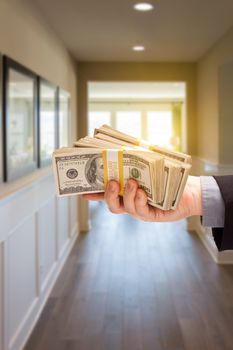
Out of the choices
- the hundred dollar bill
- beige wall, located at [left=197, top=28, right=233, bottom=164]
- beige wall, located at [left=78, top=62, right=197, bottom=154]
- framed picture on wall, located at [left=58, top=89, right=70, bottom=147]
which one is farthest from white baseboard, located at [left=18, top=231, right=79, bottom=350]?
beige wall, located at [left=78, top=62, right=197, bottom=154]

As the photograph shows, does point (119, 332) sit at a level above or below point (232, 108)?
below

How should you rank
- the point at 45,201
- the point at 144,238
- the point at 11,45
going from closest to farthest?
the point at 11,45, the point at 45,201, the point at 144,238

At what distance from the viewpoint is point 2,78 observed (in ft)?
6.97

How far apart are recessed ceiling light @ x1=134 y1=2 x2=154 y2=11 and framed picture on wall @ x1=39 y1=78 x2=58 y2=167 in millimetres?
871

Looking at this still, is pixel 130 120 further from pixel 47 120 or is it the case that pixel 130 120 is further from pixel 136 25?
pixel 47 120

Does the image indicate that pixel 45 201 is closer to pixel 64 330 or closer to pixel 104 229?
pixel 64 330

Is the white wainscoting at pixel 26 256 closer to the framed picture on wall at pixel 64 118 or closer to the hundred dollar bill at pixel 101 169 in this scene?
the framed picture on wall at pixel 64 118

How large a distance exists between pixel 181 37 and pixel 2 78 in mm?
2246

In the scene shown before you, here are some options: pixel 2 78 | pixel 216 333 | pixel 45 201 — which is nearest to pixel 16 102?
pixel 2 78

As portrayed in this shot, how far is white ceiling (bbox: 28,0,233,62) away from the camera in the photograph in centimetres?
295

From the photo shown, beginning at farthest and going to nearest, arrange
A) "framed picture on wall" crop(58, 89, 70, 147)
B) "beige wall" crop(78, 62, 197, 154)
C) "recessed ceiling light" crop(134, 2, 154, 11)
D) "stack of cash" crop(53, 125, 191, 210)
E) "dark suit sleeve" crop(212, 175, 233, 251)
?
"beige wall" crop(78, 62, 197, 154), "framed picture on wall" crop(58, 89, 70, 147), "recessed ceiling light" crop(134, 2, 154, 11), "dark suit sleeve" crop(212, 175, 233, 251), "stack of cash" crop(53, 125, 191, 210)

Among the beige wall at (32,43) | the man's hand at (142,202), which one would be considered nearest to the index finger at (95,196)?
the man's hand at (142,202)

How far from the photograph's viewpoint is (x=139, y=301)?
3033 millimetres

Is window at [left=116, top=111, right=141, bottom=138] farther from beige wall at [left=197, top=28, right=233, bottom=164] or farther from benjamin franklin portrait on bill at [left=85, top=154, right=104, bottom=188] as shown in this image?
benjamin franklin portrait on bill at [left=85, top=154, right=104, bottom=188]
